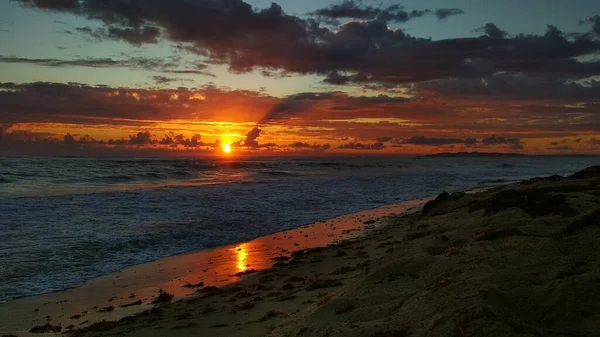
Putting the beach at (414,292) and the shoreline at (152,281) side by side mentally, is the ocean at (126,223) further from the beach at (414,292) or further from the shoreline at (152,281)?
the beach at (414,292)

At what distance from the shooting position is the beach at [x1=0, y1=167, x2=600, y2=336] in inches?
204

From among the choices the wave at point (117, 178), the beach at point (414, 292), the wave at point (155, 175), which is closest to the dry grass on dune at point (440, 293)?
the beach at point (414, 292)

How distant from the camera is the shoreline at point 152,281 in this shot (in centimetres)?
989

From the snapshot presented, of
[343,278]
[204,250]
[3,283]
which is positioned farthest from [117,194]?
[343,278]

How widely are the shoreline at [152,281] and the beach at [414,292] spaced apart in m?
0.08

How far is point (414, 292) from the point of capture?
266 inches

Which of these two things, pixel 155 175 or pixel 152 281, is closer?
pixel 152 281

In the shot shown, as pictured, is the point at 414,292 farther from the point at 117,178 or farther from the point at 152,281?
the point at 117,178

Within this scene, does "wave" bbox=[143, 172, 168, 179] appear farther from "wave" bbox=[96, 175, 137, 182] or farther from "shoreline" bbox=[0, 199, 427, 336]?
"shoreline" bbox=[0, 199, 427, 336]

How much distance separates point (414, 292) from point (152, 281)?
8461 mm

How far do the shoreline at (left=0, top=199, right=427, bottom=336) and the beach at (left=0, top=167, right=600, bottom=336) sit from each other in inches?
3.1

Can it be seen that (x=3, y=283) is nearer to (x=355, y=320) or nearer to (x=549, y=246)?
(x=355, y=320)

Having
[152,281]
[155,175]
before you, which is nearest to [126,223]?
[152,281]

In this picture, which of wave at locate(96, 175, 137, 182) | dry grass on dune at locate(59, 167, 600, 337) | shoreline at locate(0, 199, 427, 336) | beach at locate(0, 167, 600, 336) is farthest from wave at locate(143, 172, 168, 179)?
dry grass on dune at locate(59, 167, 600, 337)
